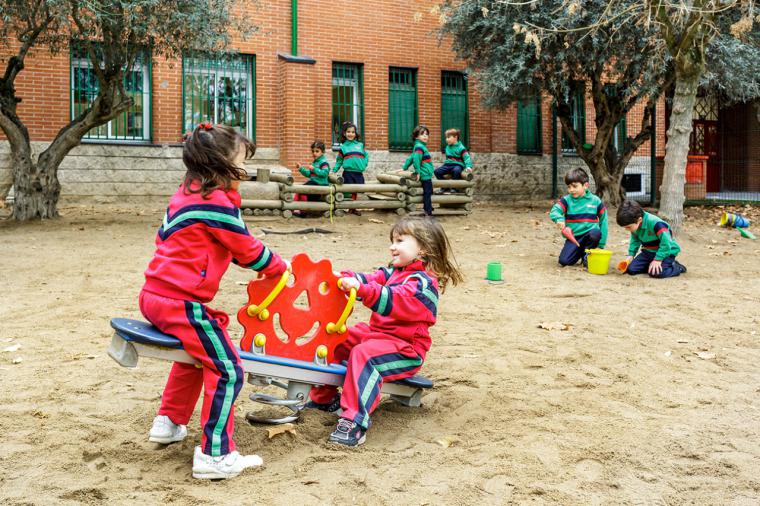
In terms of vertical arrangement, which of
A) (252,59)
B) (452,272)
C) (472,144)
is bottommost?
(452,272)

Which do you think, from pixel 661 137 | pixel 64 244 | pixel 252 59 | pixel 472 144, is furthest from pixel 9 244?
pixel 661 137

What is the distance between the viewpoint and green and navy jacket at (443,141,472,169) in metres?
16.4

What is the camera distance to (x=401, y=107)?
786 inches

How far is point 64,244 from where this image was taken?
10.8m

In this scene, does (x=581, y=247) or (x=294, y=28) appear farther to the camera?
(x=294, y=28)

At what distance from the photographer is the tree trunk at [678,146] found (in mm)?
12875

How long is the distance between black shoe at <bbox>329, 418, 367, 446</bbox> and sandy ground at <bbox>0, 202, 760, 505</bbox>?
0.07 metres

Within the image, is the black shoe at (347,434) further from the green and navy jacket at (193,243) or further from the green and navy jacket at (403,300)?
the green and navy jacket at (193,243)

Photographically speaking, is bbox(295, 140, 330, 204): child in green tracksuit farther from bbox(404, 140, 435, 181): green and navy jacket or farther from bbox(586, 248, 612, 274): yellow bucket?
bbox(586, 248, 612, 274): yellow bucket

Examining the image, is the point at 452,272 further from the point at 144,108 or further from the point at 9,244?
the point at 144,108

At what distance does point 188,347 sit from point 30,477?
0.88 metres

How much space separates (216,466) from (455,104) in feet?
58.8

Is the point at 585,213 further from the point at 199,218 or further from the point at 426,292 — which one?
the point at 199,218

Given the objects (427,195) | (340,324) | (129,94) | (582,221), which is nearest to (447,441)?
(340,324)
